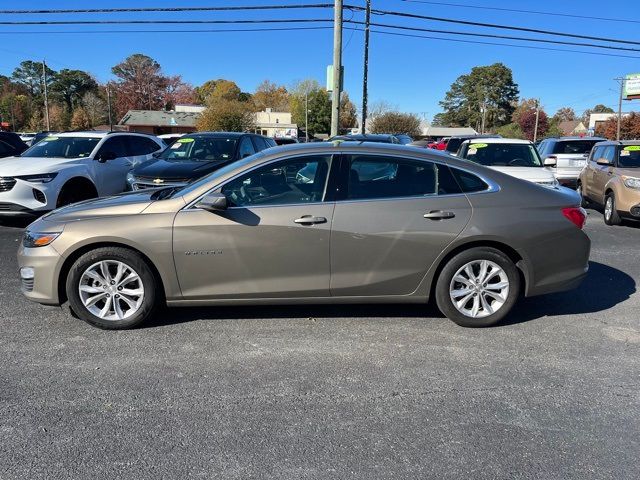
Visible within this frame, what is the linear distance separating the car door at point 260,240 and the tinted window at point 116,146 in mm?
6750

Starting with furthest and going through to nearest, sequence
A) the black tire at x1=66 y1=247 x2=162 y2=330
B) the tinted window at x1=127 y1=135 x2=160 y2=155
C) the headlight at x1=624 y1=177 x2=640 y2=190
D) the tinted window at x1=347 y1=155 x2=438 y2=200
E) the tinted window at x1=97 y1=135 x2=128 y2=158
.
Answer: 1. the tinted window at x1=127 y1=135 x2=160 y2=155
2. the tinted window at x1=97 y1=135 x2=128 y2=158
3. the headlight at x1=624 y1=177 x2=640 y2=190
4. the tinted window at x1=347 y1=155 x2=438 y2=200
5. the black tire at x1=66 y1=247 x2=162 y2=330

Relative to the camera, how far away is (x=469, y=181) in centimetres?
458

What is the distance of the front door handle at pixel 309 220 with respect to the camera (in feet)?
14.0

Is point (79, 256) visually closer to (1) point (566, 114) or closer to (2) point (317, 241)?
(2) point (317, 241)

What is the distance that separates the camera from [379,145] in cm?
476

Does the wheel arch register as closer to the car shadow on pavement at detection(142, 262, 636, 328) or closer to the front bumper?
the front bumper

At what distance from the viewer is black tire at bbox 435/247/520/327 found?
4.48 meters

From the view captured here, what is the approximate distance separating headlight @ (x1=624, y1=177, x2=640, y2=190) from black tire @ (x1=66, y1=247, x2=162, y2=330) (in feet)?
28.6

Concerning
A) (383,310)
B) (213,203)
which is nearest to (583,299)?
(383,310)

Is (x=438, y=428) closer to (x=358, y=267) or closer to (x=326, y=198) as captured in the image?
(x=358, y=267)

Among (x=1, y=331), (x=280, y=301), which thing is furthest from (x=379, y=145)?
(x=1, y=331)

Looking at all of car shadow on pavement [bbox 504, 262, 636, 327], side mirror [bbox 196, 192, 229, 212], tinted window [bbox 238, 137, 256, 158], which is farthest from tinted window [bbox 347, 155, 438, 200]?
tinted window [bbox 238, 137, 256, 158]

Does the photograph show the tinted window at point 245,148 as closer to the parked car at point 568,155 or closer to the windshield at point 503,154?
the windshield at point 503,154

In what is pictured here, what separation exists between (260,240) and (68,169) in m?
6.27
